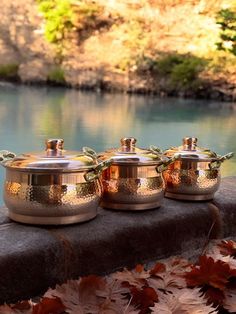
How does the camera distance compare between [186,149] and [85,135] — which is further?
[85,135]

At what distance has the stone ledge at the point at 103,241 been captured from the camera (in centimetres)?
78

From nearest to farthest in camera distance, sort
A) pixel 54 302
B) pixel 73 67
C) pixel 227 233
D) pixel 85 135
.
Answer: pixel 54 302, pixel 227 233, pixel 85 135, pixel 73 67

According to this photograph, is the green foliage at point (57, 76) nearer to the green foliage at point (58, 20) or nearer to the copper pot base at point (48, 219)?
the green foliage at point (58, 20)

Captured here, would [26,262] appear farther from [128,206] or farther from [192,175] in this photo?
[192,175]

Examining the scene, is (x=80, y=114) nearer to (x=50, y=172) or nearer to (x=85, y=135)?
(x=85, y=135)

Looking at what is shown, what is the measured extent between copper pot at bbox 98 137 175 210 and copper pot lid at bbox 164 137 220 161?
0.10 meters

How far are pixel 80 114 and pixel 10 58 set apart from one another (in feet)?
55.2

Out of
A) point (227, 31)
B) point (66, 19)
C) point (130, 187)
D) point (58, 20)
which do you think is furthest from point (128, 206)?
point (66, 19)

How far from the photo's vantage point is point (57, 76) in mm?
24562

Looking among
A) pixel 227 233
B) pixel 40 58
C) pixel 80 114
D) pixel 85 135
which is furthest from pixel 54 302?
pixel 40 58

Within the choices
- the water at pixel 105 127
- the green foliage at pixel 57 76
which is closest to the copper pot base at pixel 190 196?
the water at pixel 105 127

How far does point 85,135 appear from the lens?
8.27 metres

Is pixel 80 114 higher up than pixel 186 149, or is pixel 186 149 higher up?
pixel 186 149

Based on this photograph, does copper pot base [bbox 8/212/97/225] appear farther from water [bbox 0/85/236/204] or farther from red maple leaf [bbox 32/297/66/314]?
water [bbox 0/85/236/204]
